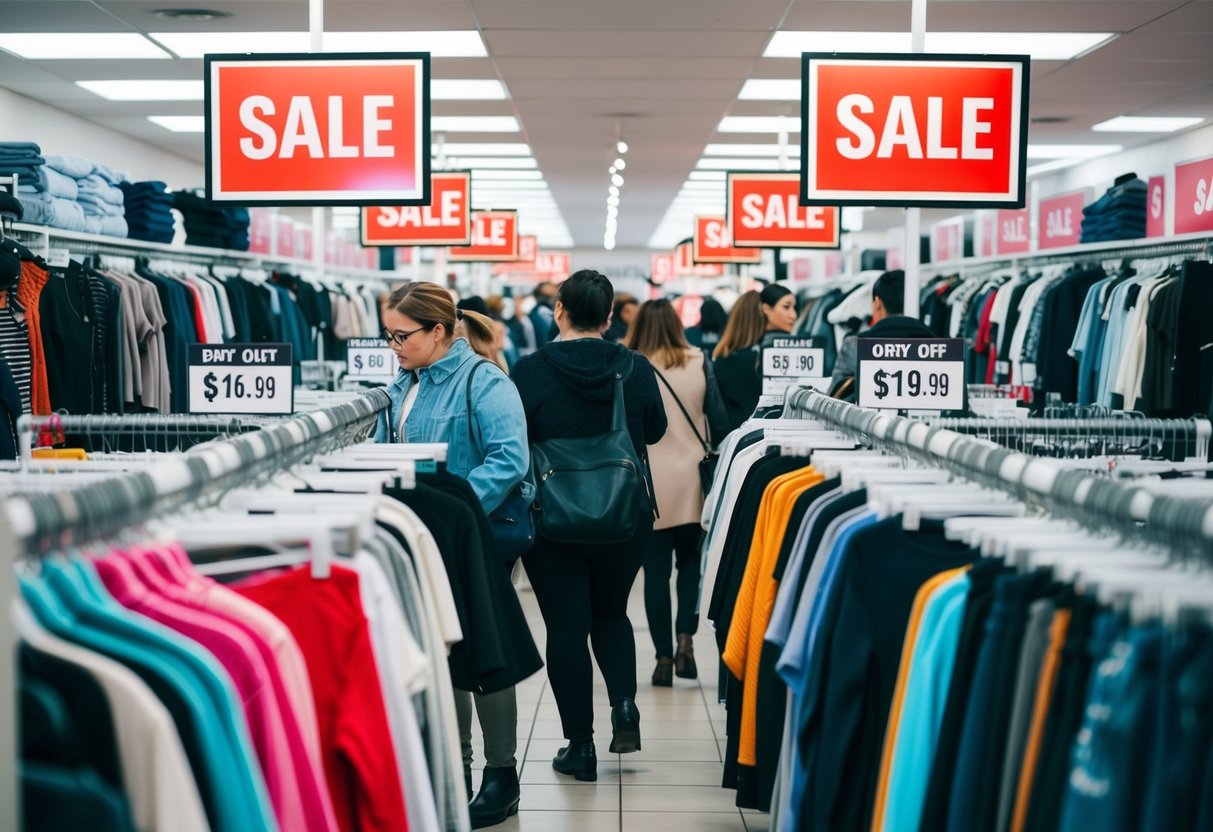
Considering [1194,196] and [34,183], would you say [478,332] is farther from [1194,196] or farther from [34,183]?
[1194,196]

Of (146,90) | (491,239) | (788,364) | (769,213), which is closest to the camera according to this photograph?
(788,364)

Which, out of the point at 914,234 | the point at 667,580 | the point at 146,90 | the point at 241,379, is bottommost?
the point at 667,580

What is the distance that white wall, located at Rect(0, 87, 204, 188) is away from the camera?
412 inches

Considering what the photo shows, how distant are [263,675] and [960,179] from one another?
10.9ft

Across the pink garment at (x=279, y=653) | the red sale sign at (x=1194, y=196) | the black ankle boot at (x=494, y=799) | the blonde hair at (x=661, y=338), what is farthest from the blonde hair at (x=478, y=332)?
the red sale sign at (x=1194, y=196)

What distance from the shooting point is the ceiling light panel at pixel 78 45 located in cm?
819

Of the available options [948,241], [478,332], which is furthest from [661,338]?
[948,241]

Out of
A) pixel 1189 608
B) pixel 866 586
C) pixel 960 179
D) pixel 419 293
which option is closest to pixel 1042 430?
pixel 960 179

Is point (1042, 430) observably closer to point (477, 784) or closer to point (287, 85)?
point (477, 784)

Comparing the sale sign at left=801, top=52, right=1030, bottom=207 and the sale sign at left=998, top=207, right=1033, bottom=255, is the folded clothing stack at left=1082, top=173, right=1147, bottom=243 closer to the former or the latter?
the sale sign at left=998, top=207, right=1033, bottom=255

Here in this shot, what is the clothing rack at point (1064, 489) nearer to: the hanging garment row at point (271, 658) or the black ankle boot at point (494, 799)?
the hanging garment row at point (271, 658)

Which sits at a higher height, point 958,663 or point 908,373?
point 908,373

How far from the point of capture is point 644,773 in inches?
178

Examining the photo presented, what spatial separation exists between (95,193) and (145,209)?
857 millimetres
